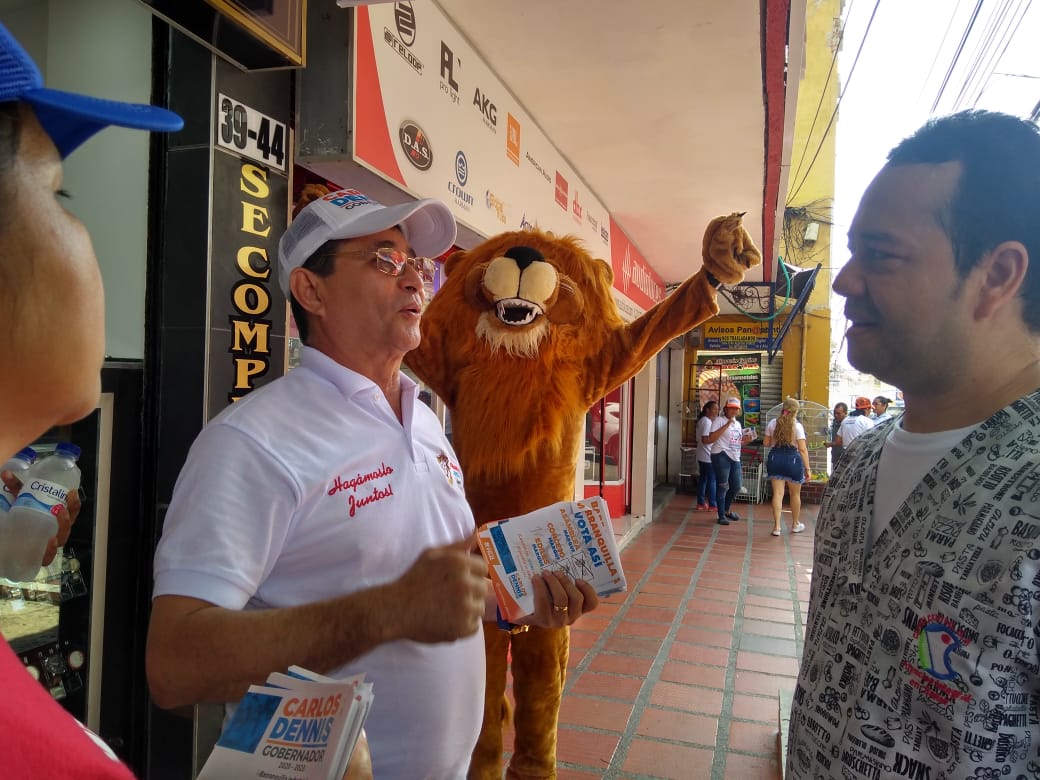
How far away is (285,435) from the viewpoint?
1354 millimetres

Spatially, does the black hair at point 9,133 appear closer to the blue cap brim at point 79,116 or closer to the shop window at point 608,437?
the blue cap brim at point 79,116

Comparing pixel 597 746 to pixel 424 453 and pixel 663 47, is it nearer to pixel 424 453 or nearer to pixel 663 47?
pixel 424 453

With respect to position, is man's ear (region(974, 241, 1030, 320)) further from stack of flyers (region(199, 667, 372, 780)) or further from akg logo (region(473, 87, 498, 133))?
akg logo (region(473, 87, 498, 133))

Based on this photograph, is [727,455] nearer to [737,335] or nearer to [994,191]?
[737,335]

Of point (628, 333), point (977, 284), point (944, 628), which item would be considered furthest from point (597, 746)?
point (977, 284)

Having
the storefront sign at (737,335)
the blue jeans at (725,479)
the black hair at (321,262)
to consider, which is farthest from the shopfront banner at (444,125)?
the storefront sign at (737,335)

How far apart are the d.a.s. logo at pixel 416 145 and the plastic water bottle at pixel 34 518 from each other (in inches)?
64.5

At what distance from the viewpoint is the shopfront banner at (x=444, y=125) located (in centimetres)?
253

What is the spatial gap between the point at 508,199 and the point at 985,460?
3.01 m

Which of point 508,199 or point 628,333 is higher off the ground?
point 508,199

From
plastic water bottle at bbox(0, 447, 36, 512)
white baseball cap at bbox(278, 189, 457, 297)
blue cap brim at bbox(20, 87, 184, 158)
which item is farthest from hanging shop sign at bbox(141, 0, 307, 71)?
blue cap brim at bbox(20, 87, 184, 158)

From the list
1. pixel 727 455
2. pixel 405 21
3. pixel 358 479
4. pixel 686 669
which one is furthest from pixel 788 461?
pixel 358 479

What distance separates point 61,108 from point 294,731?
803mm

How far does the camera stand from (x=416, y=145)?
9.20 ft
